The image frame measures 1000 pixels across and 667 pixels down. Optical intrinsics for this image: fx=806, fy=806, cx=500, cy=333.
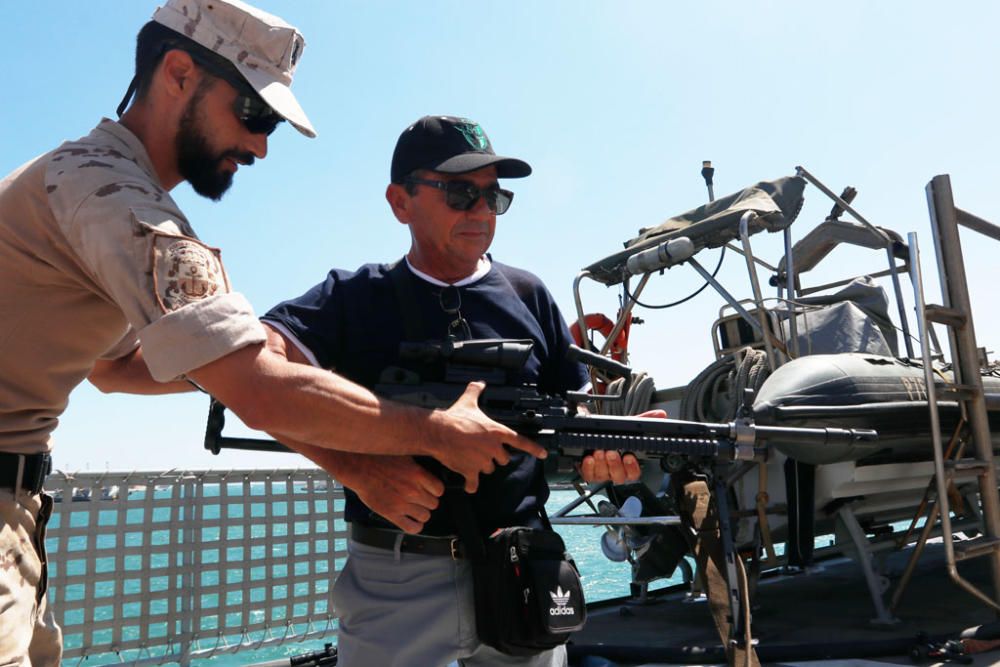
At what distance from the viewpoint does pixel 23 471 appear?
5.12 ft

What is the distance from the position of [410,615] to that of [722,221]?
13.8 ft

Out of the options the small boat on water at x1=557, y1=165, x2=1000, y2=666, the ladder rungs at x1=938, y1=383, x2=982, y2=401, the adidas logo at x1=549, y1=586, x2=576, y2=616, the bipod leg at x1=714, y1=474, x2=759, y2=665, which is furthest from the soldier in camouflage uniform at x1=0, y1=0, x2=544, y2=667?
the ladder rungs at x1=938, y1=383, x2=982, y2=401

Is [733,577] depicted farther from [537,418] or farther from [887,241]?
[887,241]

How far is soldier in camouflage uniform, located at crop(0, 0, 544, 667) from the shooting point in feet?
4.42

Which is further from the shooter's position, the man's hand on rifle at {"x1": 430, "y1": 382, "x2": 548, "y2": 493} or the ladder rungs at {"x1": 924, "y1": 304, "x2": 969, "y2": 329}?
the ladder rungs at {"x1": 924, "y1": 304, "x2": 969, "y2": 329}

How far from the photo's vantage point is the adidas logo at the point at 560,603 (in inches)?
73.8

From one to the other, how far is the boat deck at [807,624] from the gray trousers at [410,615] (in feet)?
6.75

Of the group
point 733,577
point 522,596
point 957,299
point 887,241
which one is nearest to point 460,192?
point 522,596

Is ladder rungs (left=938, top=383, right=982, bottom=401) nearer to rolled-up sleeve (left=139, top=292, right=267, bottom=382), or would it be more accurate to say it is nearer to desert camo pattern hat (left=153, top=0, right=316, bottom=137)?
desert camo pattern hat (left=153, top=0, right=316, bottom=137)

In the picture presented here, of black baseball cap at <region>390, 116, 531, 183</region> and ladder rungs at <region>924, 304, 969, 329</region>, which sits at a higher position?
black baseball cap at <region>390, 116, 531, 183</region>

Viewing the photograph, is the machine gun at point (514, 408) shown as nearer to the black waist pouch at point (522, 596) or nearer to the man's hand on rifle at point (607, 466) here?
the man's hand on rifle at point (607, 466)

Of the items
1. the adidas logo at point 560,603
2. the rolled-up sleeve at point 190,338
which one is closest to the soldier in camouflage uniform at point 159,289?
the rolled-up sleeve at point 190,338

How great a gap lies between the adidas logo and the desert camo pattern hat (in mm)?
1175

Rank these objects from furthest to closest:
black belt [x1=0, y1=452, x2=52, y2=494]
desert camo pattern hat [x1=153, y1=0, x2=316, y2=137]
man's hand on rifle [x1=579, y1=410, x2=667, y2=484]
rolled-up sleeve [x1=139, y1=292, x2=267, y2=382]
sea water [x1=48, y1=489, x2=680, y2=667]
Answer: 1. sea water [x1=48, y1=489, x2=680, y2=667]
2. man's hand on rifle [x1=579, y1=410, x2=667, y2=484]
3. desert camo pattern hat [x1=153, y1=0, x2=316, y2=137]
4. black belt [x1=0, y1=452, x2=52, y2=494]
5. rolled-up sleeve [x1=139, y1=292, x2=267, y2=382]
